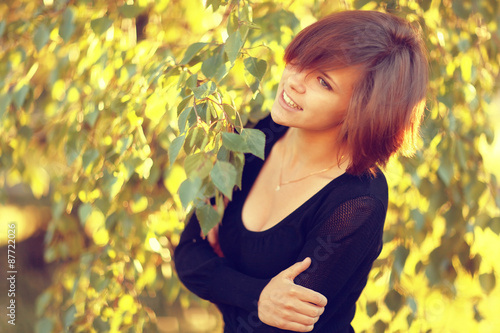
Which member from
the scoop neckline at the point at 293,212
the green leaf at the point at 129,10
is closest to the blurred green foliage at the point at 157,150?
the green leaf at the point at 129,10

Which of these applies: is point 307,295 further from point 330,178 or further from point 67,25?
point 67,25

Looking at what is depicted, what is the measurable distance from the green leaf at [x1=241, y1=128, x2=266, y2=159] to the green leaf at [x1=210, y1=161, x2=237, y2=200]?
53 mm

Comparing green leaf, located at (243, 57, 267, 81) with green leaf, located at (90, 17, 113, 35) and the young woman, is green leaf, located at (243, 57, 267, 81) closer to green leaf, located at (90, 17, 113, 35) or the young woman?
the young woman

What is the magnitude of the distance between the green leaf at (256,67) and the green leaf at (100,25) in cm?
52

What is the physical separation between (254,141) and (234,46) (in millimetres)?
173

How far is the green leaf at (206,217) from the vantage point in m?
→ 0.84

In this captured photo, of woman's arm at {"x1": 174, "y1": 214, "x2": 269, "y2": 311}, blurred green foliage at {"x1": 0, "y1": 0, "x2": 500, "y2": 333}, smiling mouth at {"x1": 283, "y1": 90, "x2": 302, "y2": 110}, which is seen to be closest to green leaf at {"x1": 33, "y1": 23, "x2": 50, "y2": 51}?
blurred green foliage at {"x1": 0, "y1": 0, "x2": 500, "y2": 333}

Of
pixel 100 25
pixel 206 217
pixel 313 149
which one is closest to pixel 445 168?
pixel 313 149

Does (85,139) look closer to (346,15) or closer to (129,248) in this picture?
(129,248)

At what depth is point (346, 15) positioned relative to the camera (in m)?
0.93

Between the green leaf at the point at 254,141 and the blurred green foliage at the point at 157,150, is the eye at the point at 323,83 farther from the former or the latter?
the blurred green foliage at the point at 157,150

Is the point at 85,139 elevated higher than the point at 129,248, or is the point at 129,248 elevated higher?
the point at 85,139

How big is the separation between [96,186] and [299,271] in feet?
2.06

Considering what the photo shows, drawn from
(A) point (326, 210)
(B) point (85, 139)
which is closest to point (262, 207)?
(A) point (326, 210)
